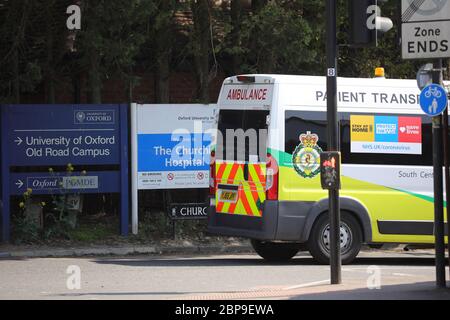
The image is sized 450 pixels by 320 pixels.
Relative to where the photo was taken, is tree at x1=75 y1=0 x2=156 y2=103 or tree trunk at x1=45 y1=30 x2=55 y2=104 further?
tree trunk at x1=45 y1=30 x2=55 y2=104

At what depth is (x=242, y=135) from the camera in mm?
14289

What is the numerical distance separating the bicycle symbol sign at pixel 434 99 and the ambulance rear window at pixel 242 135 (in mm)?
3422

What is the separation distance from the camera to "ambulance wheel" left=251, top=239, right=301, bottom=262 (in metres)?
15.2

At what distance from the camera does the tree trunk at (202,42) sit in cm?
1858

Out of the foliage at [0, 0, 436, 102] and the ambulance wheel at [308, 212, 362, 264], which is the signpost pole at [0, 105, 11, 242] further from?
the ambulance wheel at [308, 212, 362, 264]

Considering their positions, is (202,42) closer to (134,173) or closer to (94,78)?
(94,78)

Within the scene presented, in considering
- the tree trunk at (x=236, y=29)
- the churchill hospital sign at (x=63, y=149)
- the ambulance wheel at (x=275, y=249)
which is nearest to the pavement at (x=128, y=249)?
the churchill hospital sign at (x=63, y=149)

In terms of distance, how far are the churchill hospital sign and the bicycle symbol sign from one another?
7.83 m

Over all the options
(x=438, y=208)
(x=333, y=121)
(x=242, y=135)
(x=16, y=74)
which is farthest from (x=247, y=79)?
(x=16, y=74)

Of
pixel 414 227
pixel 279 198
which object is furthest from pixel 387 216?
pixel 279 198

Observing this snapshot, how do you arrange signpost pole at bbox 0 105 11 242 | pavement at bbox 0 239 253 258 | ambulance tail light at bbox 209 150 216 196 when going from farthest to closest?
signpost pole at bbox 0 105 11 242
pavement at bbox 0 239 253 258
ambulance tail light at bbox 209 150 216 196

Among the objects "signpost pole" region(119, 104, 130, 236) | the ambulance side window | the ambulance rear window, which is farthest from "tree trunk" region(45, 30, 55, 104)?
the ambulance side window

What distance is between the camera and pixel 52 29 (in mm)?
18047

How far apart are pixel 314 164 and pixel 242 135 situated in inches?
47.6
